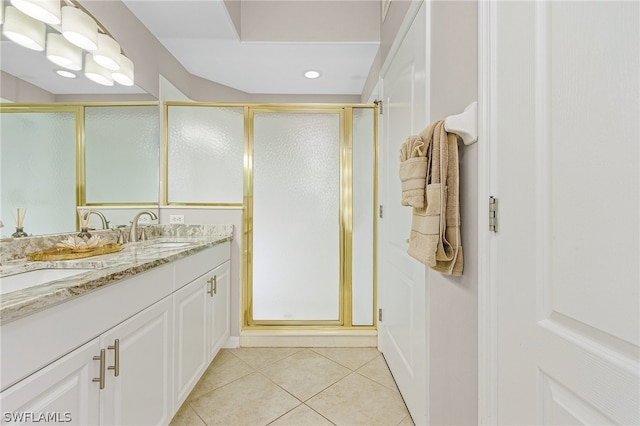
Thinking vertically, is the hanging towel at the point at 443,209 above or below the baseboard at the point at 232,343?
above

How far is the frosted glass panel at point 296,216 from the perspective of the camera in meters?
2.32

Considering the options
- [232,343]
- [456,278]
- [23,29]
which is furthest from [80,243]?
[456,278]

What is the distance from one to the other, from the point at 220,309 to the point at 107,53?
173 centimetres

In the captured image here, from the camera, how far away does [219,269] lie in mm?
1969

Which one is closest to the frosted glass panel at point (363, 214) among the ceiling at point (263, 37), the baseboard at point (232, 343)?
the ceiling at point (263, 37)

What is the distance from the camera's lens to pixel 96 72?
1568 mm

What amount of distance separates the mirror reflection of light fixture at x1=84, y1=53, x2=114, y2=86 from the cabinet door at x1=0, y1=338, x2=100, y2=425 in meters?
1.47

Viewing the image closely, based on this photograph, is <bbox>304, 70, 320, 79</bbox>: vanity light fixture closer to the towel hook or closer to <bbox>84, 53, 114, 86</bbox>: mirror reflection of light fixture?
<bbox>84, 53, 114, 86</bbox>: mirror reflection of light fixture

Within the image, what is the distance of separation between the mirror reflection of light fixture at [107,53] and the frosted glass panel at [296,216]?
3.18 ft

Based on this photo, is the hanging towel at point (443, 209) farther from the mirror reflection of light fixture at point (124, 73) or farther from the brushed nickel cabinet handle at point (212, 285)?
the mirror reflection of light fixture at point (124, 73)
